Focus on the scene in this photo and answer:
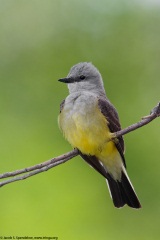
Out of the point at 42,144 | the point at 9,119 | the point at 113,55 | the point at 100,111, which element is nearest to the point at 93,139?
the point at 100,111

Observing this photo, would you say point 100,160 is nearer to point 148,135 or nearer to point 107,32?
point 148,135

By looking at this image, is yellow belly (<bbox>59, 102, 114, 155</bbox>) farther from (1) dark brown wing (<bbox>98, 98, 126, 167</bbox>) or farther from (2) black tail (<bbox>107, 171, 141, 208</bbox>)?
(2) black tail (<bbox>107, 171, 141, 208</bbox>)

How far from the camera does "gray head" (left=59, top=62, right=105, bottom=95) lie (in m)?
6.67

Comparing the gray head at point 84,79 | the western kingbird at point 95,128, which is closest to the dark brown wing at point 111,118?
the western kingbird at point 95,128

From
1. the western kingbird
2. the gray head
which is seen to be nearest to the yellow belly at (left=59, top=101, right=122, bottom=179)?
the western kingbird

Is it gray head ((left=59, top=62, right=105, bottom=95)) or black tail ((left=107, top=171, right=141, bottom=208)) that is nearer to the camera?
black tail ((left=107, top=171, right=141, bottom=208))

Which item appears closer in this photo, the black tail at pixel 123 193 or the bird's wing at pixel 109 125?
the bird's wing at pixel 109 125

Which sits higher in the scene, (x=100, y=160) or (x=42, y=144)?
(x=42, y=144)

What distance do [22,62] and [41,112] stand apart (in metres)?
1.41

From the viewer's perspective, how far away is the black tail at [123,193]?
6.45m

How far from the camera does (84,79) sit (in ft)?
22.2

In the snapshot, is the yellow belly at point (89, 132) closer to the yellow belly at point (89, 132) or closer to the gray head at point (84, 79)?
the yellow belly at point (89, 132)

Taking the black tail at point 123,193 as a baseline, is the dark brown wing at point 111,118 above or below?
above

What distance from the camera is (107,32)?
11.2 meters
